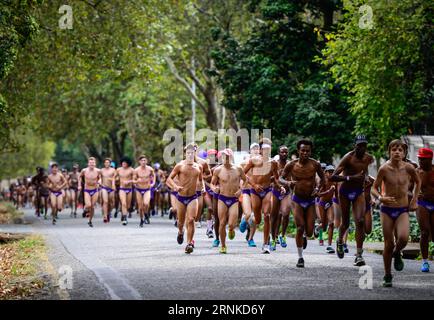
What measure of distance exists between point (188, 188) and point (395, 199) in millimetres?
6312

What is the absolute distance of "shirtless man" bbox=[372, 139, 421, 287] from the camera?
13.9 metres

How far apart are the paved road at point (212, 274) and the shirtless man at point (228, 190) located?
26.2 inches

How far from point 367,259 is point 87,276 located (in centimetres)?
601

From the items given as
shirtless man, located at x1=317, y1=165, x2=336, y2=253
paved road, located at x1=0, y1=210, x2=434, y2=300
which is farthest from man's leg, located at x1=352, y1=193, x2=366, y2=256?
shirtless man, located at x1=317, y1=165, x2=336, y2=253

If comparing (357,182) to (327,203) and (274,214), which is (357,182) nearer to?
(274,214)

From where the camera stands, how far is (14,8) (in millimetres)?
20594

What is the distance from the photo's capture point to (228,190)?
19.7m

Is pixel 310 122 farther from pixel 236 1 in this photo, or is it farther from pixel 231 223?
pixel 231 223

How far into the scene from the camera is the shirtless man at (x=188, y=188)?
63.6 ft

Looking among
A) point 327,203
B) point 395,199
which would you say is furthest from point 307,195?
point 327,203

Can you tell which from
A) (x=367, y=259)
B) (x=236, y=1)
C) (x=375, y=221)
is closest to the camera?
(x=367, y=259)

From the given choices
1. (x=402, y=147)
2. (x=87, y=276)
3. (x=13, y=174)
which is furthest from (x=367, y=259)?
(x=13, y=174)

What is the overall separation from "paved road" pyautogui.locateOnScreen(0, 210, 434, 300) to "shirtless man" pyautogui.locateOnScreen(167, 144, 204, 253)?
56cm
